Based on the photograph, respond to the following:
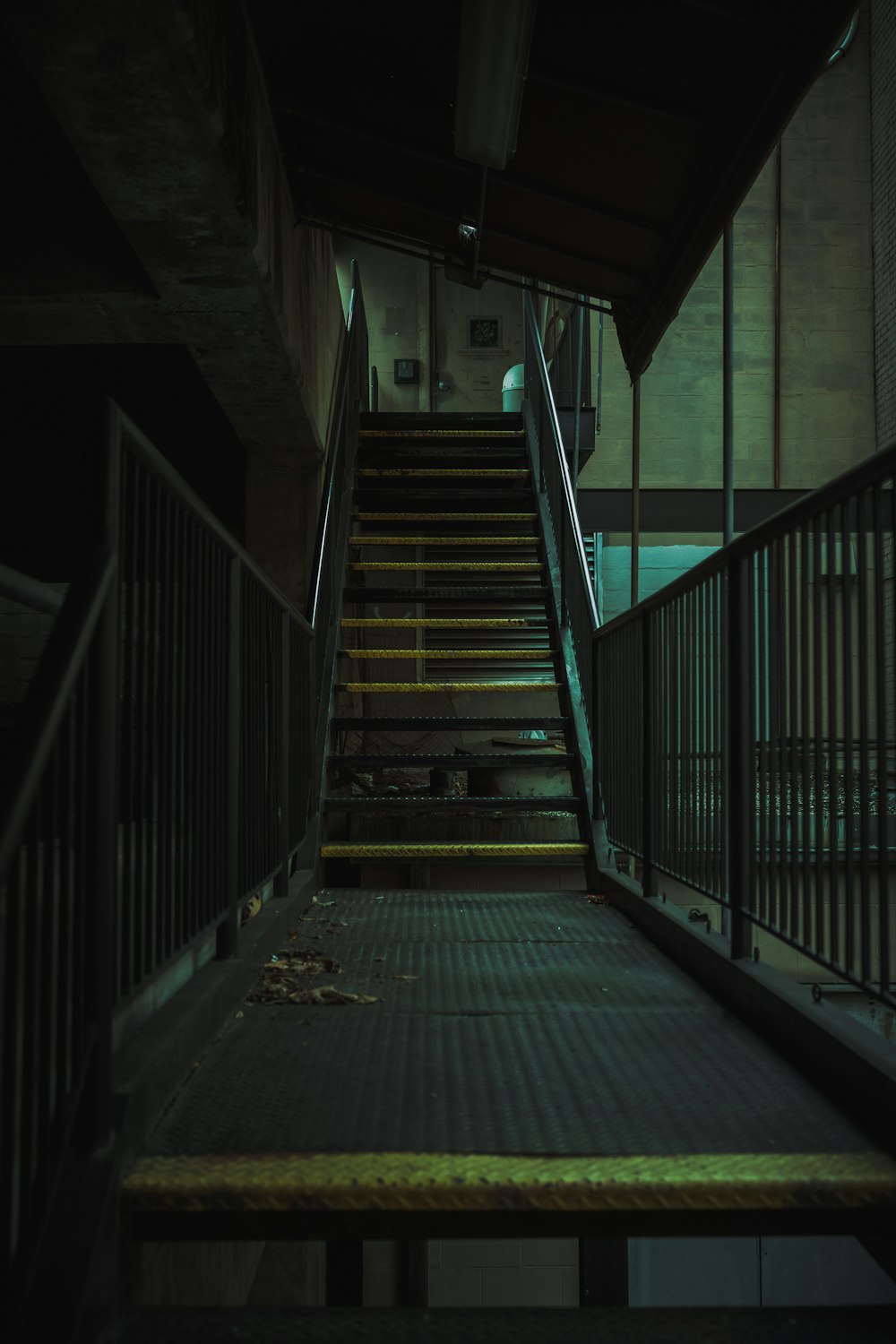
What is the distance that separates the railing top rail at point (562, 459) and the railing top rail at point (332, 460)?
4.14 ft

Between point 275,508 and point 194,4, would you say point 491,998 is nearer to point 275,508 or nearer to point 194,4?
point 194,4

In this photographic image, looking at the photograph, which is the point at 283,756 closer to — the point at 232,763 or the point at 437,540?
the point at 232,763

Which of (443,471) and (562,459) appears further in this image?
(443,471)

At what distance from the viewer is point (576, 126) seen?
4016 mm

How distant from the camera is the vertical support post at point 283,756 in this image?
133 inches

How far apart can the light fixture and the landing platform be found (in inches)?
117

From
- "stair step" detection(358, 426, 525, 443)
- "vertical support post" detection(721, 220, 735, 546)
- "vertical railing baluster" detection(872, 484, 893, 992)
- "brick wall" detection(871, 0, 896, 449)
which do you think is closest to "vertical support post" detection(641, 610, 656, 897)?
"vertical support post" detection(721, 220, 735, 546)

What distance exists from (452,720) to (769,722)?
7.88 ft

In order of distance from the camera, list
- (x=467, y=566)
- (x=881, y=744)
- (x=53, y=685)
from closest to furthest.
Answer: (x=53, y=685) < (x=881, y=744) < (x=467, y=566)

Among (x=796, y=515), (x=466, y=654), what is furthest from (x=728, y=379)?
(x=796, y=515)

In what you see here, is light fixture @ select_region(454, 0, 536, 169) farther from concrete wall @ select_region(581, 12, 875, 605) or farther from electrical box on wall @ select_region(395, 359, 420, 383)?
concrete wall @ select_region(581, 12, 875, 605)

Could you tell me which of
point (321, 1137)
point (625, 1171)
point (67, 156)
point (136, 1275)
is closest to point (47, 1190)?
point (136, 1275)

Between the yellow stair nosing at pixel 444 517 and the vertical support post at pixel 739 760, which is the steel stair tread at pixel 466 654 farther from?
the vertical support post at pixel 739 760

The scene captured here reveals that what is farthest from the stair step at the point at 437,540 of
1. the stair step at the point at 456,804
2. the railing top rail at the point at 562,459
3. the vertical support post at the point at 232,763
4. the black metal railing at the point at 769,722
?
the vertical support post at the point at 232,763
